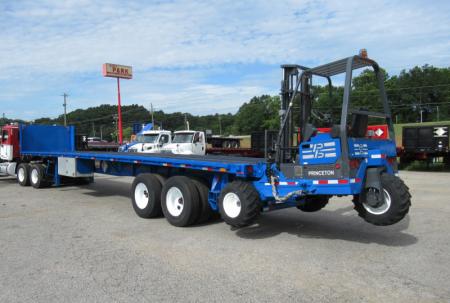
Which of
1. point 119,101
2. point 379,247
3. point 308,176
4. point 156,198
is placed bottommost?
point 379,247

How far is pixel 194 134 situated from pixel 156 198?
43.7 ft

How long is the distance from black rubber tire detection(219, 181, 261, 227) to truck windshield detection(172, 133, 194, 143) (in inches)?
586

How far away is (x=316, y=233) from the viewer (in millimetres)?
7738

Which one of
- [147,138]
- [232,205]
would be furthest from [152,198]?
[147,138]

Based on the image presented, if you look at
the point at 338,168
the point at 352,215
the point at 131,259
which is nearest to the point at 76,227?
the point at 131,259

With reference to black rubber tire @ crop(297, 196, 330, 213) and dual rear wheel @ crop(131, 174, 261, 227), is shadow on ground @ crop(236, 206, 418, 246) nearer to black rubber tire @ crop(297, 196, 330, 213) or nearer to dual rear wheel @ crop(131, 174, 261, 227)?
black rubber tire @ crop(297, 196, 330, 213)

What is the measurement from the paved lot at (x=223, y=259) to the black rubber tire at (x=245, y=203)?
381 millimetres

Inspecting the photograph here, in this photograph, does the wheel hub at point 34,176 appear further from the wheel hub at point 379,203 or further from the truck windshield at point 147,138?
the wheel hub at point 379,203

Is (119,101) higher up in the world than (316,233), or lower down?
higher up

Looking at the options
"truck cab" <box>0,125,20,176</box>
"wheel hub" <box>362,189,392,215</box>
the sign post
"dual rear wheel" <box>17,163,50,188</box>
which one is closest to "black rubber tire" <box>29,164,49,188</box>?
"dual rear wheel" <box>17,163,50,188</box>

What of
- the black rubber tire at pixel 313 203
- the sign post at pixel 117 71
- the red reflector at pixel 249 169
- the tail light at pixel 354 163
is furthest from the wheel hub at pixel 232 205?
the sign post at pixel 117 71

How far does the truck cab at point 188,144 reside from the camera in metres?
21.4

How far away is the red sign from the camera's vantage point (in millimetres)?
53875

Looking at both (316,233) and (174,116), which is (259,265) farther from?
(174,116)
